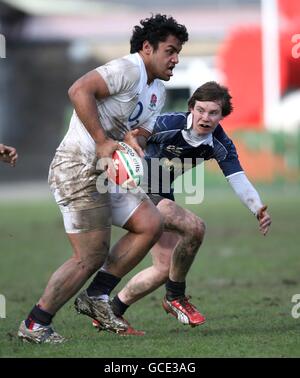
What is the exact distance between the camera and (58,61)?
37000mm

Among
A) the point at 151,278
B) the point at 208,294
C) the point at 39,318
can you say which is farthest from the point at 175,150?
the point at 208,294

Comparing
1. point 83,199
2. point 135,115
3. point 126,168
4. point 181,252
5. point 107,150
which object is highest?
point 135,115

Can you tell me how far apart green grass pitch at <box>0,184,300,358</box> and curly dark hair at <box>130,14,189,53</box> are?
6.83ft

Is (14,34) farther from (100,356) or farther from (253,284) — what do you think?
(100,356)

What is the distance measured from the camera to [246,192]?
7094mm

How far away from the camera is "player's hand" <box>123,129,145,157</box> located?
629 centimetres

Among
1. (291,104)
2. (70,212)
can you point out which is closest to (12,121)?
(291,104)

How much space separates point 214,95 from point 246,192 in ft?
2.56

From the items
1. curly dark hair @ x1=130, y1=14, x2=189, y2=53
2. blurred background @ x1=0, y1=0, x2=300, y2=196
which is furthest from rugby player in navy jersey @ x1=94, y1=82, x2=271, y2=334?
blurred background @ x1=0, y1=0, x2=300, y2=196

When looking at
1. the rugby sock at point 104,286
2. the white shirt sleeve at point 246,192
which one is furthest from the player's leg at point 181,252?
the rugby sock at point 104,286

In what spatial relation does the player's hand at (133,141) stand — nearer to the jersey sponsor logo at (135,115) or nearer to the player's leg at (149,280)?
the jersey sponsor logo at (135,115)

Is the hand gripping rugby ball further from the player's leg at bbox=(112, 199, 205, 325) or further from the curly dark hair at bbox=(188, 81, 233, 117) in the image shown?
the curly dark hair at bbox=(188, 81, 233, 117)

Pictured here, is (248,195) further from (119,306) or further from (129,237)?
(119,306)

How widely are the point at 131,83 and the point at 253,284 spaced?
15.0 ft
